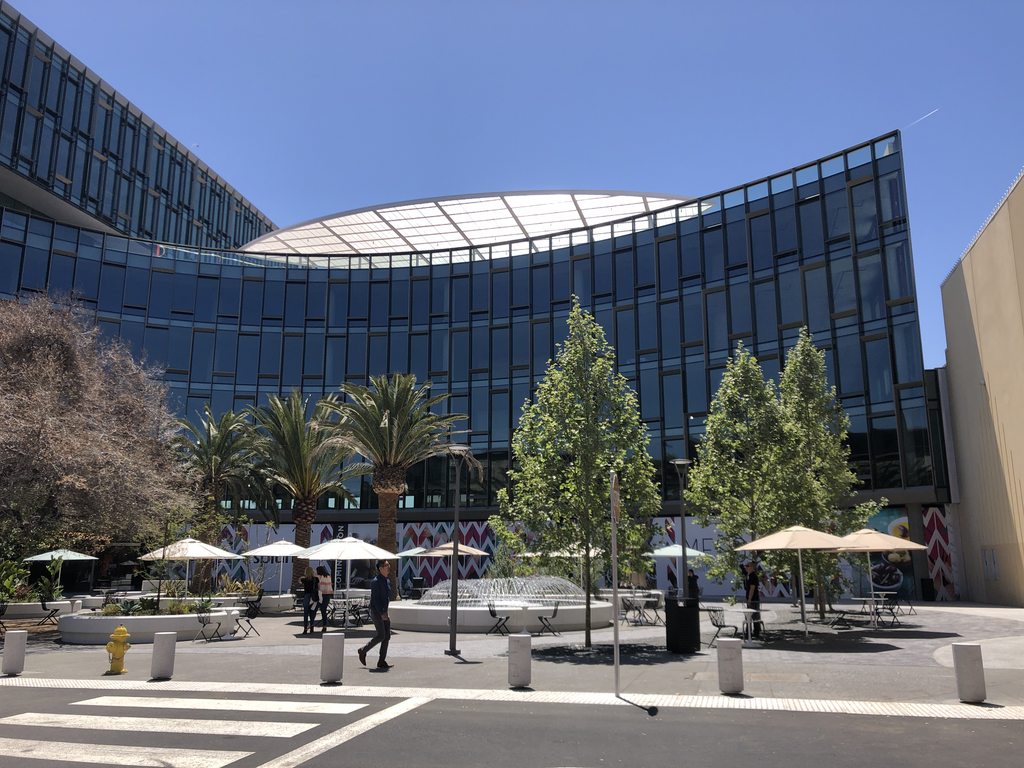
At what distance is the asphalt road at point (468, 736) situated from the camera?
23.9 ft

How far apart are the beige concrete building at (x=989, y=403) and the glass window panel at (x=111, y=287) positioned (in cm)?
4232

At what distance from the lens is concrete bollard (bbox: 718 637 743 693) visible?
10.5 m

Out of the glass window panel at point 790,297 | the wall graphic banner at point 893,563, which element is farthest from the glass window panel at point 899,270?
the wall graphic banner at point 893,563

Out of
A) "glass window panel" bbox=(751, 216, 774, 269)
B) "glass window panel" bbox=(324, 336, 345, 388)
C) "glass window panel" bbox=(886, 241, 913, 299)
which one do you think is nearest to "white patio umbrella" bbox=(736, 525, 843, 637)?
"glass window panel" bbox=(886, 241, 913, 299)

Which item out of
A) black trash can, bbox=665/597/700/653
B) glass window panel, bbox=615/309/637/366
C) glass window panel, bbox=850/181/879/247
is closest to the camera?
black trash can, bbox=665/597/700/653

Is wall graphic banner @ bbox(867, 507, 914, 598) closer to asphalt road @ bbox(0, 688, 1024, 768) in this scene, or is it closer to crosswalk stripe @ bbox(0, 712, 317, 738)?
asphalt road @ bbox(0, 688, 1024, 768)

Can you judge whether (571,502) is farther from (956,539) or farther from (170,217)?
(170,217)

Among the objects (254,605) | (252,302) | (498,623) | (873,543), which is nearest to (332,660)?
(498,623)

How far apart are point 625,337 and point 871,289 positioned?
12.0 meters

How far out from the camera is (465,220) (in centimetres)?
4416

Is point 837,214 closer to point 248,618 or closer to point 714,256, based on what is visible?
point 714,256

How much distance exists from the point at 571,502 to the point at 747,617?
179 inches

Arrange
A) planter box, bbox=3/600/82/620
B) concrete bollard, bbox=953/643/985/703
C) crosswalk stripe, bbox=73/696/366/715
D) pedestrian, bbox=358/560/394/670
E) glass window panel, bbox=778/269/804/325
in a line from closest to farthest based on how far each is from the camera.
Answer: concrete bollard, bbox=953/643/985/703, crosswalk stripe, bbox=73/696/366/715, pedestrian, bbox=358/560/394/670, planter box, bbox=3/600/82/620, glass window panel, bbox=778/269/804/325

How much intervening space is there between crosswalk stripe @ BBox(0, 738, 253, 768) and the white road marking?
0.48 metres
